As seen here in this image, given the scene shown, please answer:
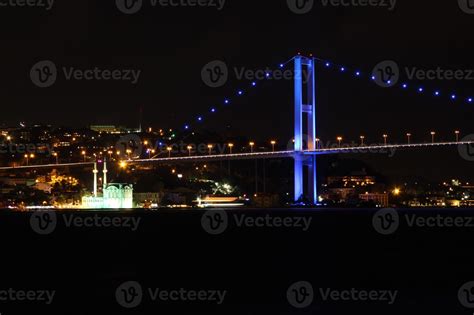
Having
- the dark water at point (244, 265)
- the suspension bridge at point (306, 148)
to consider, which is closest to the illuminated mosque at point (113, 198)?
the suspension bridge at point (306, 148)

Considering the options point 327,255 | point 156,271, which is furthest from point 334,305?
point 327,255

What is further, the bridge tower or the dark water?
the bridge tower

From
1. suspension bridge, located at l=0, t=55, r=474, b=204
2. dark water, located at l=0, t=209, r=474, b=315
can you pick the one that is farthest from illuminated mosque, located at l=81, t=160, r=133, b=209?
dark water, located at l=0, t=209, r=474, b=315

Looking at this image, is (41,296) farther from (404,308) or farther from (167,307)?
(404,308)

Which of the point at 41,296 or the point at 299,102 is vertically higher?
the point at 299,102

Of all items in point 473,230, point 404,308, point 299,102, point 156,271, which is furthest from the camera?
point 299,102

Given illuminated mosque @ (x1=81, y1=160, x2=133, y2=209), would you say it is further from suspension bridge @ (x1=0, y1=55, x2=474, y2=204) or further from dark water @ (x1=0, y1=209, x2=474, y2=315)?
dark water @ (x1=0, y1=209, x2=474, y2=315)

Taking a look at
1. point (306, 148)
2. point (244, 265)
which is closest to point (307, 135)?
point (306, 148)

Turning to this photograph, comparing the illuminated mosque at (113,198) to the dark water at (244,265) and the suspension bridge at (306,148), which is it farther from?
the dark water at (244,265)
